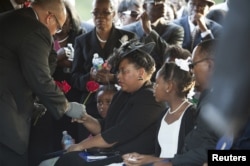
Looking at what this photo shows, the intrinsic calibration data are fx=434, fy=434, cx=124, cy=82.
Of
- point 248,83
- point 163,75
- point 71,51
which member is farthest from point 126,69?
point 248,83

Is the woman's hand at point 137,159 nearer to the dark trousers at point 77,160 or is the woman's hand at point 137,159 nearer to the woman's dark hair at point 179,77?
the dark trousers at point 77,160

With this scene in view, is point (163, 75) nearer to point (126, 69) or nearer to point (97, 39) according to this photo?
point (126, 69)

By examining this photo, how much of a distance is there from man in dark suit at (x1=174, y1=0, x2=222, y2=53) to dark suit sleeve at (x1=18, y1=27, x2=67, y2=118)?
162 centimetres

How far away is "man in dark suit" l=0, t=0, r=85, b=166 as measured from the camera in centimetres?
229

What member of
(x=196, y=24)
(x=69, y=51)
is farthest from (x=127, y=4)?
(x=69, y=51)

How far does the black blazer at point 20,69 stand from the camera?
2.29 meters

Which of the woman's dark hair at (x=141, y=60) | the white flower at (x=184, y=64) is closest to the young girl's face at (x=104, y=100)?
the woman's dark hair at (x=141, y=60)

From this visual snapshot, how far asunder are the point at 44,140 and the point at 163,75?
1.31 m

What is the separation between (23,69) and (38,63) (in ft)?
0.30

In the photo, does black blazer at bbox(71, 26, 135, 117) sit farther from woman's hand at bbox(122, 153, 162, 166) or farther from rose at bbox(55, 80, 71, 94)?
woman's hand at bbox(122, 153, 162, 166)

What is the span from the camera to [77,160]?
251 centimetres

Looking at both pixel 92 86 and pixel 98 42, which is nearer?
pixel 92 86

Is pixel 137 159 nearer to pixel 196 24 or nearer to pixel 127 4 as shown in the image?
pixel 196 24

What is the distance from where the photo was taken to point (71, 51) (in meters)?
3.69
